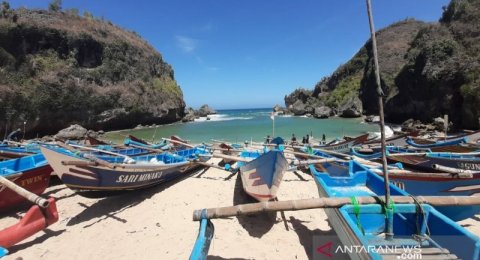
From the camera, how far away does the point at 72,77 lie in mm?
37906

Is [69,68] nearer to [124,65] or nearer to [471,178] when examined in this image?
[124,65]

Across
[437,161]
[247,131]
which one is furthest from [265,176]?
[247,131]

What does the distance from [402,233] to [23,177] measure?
30.9ft

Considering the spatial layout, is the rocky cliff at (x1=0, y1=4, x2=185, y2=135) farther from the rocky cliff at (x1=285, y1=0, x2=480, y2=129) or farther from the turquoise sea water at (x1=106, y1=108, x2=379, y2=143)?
the rocky cliff at (x1=285, y1=0, x2=480, y2=129)

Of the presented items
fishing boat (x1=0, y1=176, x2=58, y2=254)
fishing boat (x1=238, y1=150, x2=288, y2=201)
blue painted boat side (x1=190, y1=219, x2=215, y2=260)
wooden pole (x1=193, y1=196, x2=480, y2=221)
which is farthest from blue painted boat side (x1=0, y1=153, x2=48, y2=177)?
wooden pole (x1=193, y1=196, x2=480, y2=221)

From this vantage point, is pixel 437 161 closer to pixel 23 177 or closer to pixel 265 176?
pixel 265 176

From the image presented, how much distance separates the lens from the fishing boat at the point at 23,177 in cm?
690

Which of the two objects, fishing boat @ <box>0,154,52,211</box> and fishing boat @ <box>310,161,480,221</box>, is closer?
fishing boat @ <box>310,161,480,221</box>

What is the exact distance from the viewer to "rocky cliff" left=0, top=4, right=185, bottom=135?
31.9 meters

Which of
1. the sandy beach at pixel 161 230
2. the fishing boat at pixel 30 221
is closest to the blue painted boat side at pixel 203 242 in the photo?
the sandy beach at pixel 161 230

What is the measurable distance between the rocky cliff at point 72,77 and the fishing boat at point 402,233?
3710cm

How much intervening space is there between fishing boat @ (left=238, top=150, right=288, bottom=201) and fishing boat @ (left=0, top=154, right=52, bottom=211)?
6.29 meters

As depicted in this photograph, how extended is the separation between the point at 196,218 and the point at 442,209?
4.04 meters

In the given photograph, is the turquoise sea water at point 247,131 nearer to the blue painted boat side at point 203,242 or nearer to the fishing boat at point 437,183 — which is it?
the fishing boat at point 437,183
